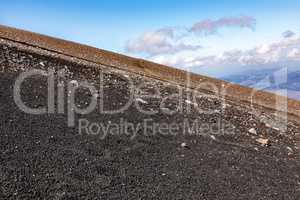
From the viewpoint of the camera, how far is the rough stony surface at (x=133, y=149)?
415 inches

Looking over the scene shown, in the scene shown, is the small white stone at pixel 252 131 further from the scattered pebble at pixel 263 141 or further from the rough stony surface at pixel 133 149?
the scattered pebble at pixel 263 141

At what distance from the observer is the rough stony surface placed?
10.5m

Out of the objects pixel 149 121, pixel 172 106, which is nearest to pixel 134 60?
pixel 172 106

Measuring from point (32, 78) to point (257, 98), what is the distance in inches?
471

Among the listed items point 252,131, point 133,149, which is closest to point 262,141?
point 252,131

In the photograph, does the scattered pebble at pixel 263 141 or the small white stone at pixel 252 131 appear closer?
the scattered pebble at pixel 263 141

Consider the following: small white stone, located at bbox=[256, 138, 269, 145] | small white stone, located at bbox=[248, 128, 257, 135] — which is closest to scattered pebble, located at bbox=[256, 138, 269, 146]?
small white stone, located at bbox=[256, 138, 269, 145]

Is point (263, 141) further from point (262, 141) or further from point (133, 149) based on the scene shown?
point (133, 149)

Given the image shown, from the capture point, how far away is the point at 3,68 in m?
16.5

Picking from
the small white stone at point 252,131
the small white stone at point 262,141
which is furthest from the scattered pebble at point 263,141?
the small white stone at point 252,131

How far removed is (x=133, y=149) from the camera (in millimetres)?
12836

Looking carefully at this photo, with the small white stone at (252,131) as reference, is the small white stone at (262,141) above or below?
below

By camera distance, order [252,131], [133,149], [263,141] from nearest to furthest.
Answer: [133,149], [263,141], [252,131]

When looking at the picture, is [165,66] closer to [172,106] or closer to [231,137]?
[172,106]
